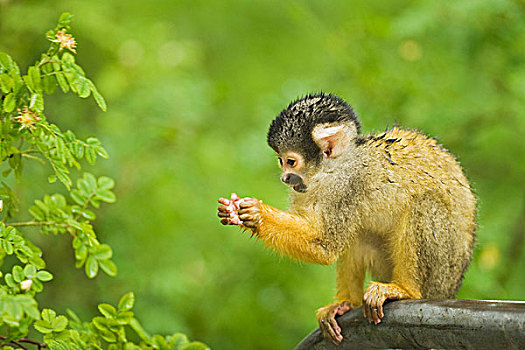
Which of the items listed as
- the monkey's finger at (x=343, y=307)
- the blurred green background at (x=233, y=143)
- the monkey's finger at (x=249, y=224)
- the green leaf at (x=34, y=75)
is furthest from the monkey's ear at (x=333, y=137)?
the blurred green background at (x=233, y=143)

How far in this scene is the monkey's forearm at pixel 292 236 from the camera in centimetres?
193

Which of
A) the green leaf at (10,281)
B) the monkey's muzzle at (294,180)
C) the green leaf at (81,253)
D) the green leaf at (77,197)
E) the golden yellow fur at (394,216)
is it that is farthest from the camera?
the monkey's muzzle at (294,180)

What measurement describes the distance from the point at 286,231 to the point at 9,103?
2.83ft

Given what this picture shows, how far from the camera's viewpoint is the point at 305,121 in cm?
203

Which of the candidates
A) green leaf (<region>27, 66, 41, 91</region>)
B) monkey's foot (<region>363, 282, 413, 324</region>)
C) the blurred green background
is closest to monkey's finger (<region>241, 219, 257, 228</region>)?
monkey's foot (<region>363, 282, 413, 324</region>)

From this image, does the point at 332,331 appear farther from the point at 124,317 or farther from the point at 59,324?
the point at 59,324

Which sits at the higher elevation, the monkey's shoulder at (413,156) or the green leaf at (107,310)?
the monkey's shoulder at (413,156)

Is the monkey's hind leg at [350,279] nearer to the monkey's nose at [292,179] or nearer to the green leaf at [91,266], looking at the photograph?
the monkey's nose at [292,179]

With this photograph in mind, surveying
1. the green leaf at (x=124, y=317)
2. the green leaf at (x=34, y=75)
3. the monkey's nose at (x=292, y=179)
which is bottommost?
the green leaf at (x=124, y=317)

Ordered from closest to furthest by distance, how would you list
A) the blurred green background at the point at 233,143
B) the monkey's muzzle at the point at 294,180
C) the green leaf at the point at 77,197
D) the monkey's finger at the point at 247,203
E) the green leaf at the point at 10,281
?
the green leaf at the point at 10,281
the green leaf at the point at 77,197
the monkey's finger at the point at 247,203
the monkey's muzzle at the point at 294,180
the blurred green background at the point at 233,143

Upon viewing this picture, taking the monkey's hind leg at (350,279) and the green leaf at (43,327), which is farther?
the monkey's hind leg at (350,279)

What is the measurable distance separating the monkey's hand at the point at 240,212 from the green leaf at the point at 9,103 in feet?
1.88

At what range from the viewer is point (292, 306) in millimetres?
3979

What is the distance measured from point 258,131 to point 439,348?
2408 mm
